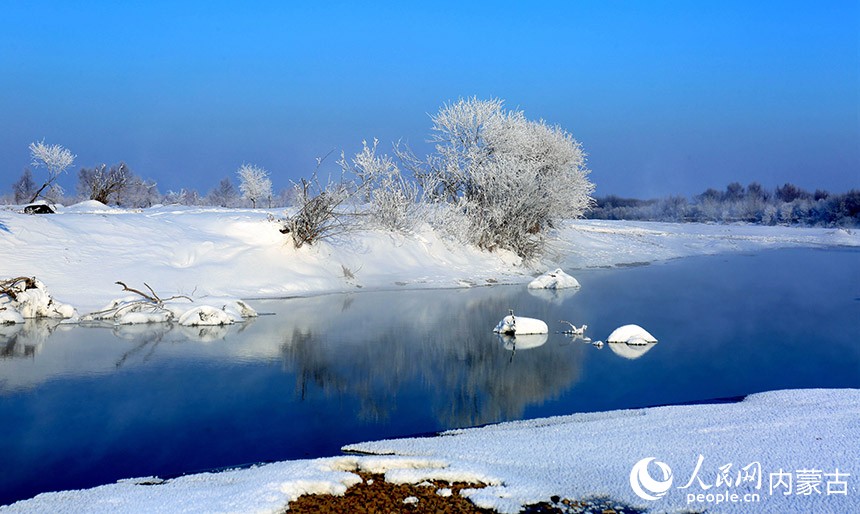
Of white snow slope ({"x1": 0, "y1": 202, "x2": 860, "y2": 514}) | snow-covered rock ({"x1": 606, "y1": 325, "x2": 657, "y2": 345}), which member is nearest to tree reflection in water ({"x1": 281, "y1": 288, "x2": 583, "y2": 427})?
snow-covered rock ({"x1": 606, "y1": 325, "x2": 657, "y2": 345})

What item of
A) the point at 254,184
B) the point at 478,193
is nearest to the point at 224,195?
the point at 254,184

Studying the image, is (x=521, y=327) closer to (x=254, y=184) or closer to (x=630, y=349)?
(x=630, y=349)

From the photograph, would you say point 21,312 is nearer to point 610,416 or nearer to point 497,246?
point 610,416

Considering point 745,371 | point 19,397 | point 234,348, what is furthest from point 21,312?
point 745,371

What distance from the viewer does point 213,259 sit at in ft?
55.3

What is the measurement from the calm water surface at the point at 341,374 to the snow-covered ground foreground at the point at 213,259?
5.17ft

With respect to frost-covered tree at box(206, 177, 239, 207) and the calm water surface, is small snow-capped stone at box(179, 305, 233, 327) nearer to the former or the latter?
the calm water surface

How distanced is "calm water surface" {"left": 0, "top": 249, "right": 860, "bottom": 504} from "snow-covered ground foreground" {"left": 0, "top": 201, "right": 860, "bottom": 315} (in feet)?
5.17

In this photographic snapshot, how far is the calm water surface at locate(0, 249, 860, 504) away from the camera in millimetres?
6535

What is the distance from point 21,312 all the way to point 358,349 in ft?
20.1

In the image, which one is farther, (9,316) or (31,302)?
(31,302)

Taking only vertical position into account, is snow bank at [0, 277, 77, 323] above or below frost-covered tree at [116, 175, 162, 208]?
below

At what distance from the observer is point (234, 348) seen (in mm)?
10875

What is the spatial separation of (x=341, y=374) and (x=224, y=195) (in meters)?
66.2
